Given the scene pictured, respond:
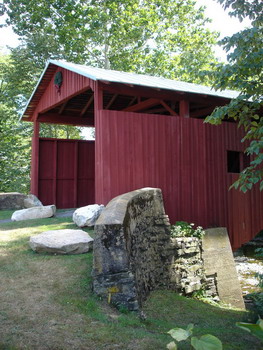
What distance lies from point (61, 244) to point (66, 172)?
288 inches

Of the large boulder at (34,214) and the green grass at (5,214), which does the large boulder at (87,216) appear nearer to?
the large boulder at (34,214)

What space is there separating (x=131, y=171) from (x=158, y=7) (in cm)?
1715

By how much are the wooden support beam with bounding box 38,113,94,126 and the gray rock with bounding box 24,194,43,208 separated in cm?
281

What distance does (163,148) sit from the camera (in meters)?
8.82

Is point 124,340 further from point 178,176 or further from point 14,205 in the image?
point 14,205

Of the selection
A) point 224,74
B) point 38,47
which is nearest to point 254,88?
point 224,74

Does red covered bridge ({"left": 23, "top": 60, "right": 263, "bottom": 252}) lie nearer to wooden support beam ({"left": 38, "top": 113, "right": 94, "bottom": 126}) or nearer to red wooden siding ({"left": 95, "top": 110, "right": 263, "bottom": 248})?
red wooden siding ({"left": 95, "top": 110, "right": 263, "bottom": 248})

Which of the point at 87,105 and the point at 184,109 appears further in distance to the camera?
the point at 87,105

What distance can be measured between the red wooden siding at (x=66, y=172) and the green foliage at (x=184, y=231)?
220 inches

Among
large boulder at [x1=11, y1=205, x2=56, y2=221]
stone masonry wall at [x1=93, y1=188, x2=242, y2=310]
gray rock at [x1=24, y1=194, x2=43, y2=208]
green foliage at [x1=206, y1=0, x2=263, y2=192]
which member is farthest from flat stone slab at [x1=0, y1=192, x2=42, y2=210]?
green foliage at [x1=206, y1=0, x2=263, y2=192]

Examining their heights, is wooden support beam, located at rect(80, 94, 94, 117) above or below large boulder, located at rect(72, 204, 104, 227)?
above

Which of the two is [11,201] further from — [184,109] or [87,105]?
[184,109]

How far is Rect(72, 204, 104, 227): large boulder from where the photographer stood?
24.1 feet

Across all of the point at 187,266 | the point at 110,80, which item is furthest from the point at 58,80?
the point at 187,266
